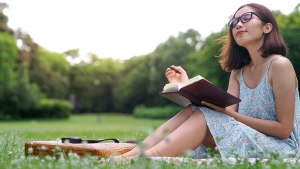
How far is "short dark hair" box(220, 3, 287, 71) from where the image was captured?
16.9ft

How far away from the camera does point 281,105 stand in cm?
483

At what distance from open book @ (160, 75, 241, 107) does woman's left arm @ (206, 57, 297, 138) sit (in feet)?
0.31

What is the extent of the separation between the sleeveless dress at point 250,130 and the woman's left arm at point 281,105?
9 cm

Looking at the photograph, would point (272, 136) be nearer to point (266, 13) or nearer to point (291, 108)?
point (291, 108)

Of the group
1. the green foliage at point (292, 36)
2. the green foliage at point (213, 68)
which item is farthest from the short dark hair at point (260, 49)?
the green foliage at point (213, 68)

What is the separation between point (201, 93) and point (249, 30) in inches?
36.3

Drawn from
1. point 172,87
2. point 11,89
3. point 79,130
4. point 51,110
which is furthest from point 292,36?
point 11,89

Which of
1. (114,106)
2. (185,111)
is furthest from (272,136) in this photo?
(114,106)

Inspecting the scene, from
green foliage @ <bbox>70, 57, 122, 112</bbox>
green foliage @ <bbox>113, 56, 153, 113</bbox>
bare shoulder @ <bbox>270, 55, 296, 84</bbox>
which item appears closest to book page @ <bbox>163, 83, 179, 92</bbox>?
bare shoulder @ <bbox>270, 55, 296, 84</bbox>

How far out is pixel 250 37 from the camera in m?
5.17

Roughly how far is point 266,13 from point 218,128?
4.30 ft

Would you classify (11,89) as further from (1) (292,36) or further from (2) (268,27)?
(2) (268,27)

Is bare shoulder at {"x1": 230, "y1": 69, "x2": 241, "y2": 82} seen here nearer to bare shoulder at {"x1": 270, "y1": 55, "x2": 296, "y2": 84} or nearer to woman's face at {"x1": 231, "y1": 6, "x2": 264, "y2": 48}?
woman's face at {"x1": 231, "y1": 6, "x2": 264, "y2": 48}

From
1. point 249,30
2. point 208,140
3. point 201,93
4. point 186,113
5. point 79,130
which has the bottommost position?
point 79,130
